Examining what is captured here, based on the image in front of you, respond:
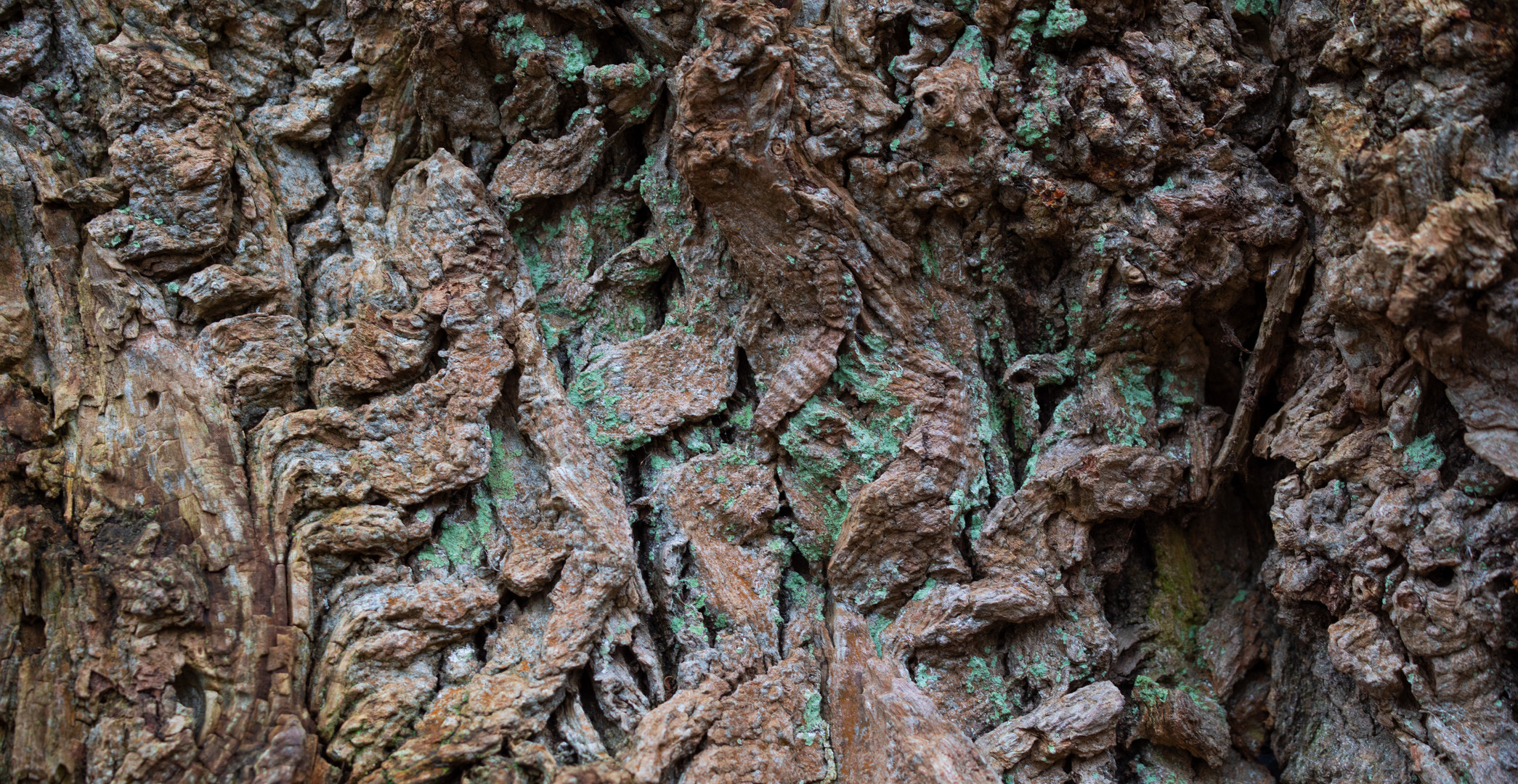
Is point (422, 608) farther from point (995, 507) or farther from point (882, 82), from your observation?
point (882, 82)

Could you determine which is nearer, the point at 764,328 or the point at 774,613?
the point at 774,613

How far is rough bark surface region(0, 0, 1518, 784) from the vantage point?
2.75m

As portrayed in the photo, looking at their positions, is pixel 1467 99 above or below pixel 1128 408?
above

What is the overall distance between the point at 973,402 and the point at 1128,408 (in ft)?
1.96

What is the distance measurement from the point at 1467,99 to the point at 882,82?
184cm

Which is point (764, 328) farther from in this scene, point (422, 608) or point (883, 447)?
point (422, 608)

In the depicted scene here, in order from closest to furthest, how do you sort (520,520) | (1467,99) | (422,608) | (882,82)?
1. (1467,99)
2. (422,608)
3. (520,520)
4. (882,82)

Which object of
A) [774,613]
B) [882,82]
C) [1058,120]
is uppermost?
[882,82]

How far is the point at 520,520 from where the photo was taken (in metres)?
3.18

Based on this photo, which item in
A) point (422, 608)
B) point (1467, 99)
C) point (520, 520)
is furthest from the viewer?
point (520, 520)

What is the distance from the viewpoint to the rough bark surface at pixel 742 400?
2.75 meters

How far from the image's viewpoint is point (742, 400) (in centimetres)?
349

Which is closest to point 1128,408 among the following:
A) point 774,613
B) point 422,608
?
point 774,613

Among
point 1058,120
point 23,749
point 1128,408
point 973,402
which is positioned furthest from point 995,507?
point 23,749
